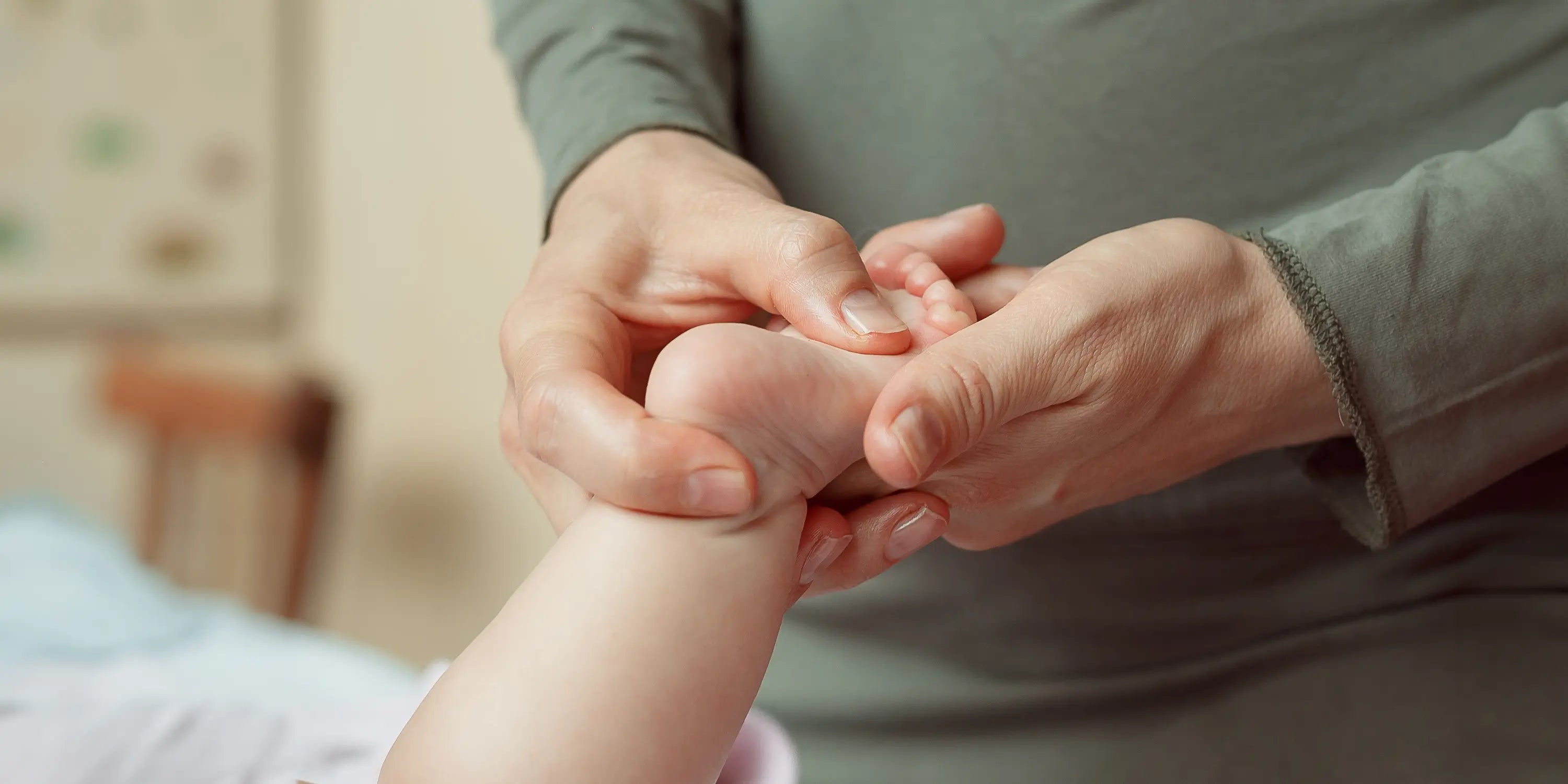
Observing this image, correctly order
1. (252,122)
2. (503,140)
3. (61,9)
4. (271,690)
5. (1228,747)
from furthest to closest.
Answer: (252,122)
(61,9)
(503,140)
(271,690)
(1228,747)

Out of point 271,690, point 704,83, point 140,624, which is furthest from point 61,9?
point 704,83

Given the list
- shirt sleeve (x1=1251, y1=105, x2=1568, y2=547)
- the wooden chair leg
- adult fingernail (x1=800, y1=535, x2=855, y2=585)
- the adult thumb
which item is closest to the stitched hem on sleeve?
shirt sleeve (x1=1251, y1=105, x2=1568, y2=547)

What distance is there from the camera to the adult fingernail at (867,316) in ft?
1.56

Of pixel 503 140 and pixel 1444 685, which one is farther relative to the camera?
pixel 503 140

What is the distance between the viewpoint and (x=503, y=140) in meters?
1.58

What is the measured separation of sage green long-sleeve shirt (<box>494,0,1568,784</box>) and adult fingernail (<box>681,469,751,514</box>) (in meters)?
0.25

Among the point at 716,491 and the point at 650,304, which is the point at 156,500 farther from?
the point at 716,491

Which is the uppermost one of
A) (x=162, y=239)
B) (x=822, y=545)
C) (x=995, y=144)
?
(x=995, y=144)

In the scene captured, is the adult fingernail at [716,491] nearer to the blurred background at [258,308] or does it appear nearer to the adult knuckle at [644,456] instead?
the adult knuckle at [644,456]

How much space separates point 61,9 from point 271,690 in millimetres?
1703

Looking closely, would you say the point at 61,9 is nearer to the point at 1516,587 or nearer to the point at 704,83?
the point at 704,83

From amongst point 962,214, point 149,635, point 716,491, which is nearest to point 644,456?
point 716,491

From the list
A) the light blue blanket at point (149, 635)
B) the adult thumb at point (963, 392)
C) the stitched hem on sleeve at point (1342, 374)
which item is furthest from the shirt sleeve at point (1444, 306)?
the light blue blanket at point (149, 635)

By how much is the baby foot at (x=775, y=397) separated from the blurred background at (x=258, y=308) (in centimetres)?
131
